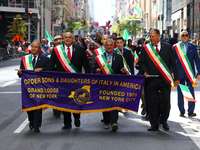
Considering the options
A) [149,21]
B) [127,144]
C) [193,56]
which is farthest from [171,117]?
→ [149,21]

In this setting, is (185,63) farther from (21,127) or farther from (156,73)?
(21,127)

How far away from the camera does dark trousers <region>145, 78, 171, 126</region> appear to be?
27.1 feet

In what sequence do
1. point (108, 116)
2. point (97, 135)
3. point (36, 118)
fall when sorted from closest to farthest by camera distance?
point (97, 135)
point (36, 118)
point (108, 116)

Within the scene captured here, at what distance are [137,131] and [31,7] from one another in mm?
67600

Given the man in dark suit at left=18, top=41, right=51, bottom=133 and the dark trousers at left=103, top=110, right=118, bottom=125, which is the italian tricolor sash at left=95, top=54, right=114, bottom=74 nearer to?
the dark trousers at left=103, top=110, right=118, bottom=125

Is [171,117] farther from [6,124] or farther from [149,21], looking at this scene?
[149,21]

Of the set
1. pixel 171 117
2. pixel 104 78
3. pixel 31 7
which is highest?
pixel 31 7

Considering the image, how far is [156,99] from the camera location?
8.33m

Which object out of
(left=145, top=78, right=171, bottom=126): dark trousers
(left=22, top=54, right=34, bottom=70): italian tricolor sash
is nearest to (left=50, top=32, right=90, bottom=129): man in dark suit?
(left=22, top=54, right=34, bottom=70): italian tricolor sash

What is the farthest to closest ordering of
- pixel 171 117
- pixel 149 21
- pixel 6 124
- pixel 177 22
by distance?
pixel 149 21 < pixel 177 22 < pixel 171 117 < pixel 6 124

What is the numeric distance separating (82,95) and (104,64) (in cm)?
73

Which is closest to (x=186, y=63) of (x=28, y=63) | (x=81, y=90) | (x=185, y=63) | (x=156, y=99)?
(x=185, y=63)

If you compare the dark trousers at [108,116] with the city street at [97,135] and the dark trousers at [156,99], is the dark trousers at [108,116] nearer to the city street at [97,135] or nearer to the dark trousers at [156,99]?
the city street at [97,135]

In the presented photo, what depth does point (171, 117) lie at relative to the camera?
32.6ft
